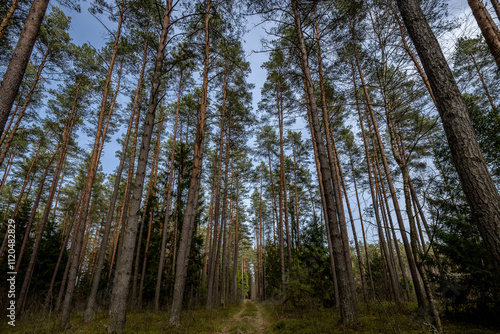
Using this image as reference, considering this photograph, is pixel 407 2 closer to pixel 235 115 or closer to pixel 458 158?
pixel 458 158

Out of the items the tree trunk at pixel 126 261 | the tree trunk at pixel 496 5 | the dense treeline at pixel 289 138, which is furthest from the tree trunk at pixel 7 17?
the tree trunk at pixel 496 5

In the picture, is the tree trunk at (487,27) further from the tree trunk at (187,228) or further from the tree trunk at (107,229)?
the tree trunk at (107,229)

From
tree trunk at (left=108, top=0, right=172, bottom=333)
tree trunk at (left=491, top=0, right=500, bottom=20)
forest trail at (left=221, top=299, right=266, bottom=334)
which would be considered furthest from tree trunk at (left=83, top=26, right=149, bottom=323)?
tree trunk at (left=491, top=0, right=500, bottom=20)

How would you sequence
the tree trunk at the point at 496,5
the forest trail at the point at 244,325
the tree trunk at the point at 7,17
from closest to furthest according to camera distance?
1. the tree trunk at the point at 496,5
2. the tree trunk at the point at 7,17
3. the forest trail at the point at 244,325

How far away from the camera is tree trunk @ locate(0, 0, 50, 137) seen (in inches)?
110

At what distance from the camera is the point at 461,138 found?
7.55 feet

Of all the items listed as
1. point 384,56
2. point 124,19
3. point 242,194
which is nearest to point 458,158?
point 384,56

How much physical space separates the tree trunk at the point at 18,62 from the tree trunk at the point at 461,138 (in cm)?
569

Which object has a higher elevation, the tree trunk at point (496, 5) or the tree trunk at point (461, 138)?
the tree trunk at point (496, 5)

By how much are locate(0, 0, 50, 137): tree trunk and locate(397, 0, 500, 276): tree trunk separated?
5687mm

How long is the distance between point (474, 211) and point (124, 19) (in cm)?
1193

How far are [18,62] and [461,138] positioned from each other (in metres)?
6.25

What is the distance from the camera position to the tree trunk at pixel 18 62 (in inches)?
110

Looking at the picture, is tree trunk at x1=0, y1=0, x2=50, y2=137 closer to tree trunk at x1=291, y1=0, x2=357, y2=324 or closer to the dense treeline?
the dense treeline
